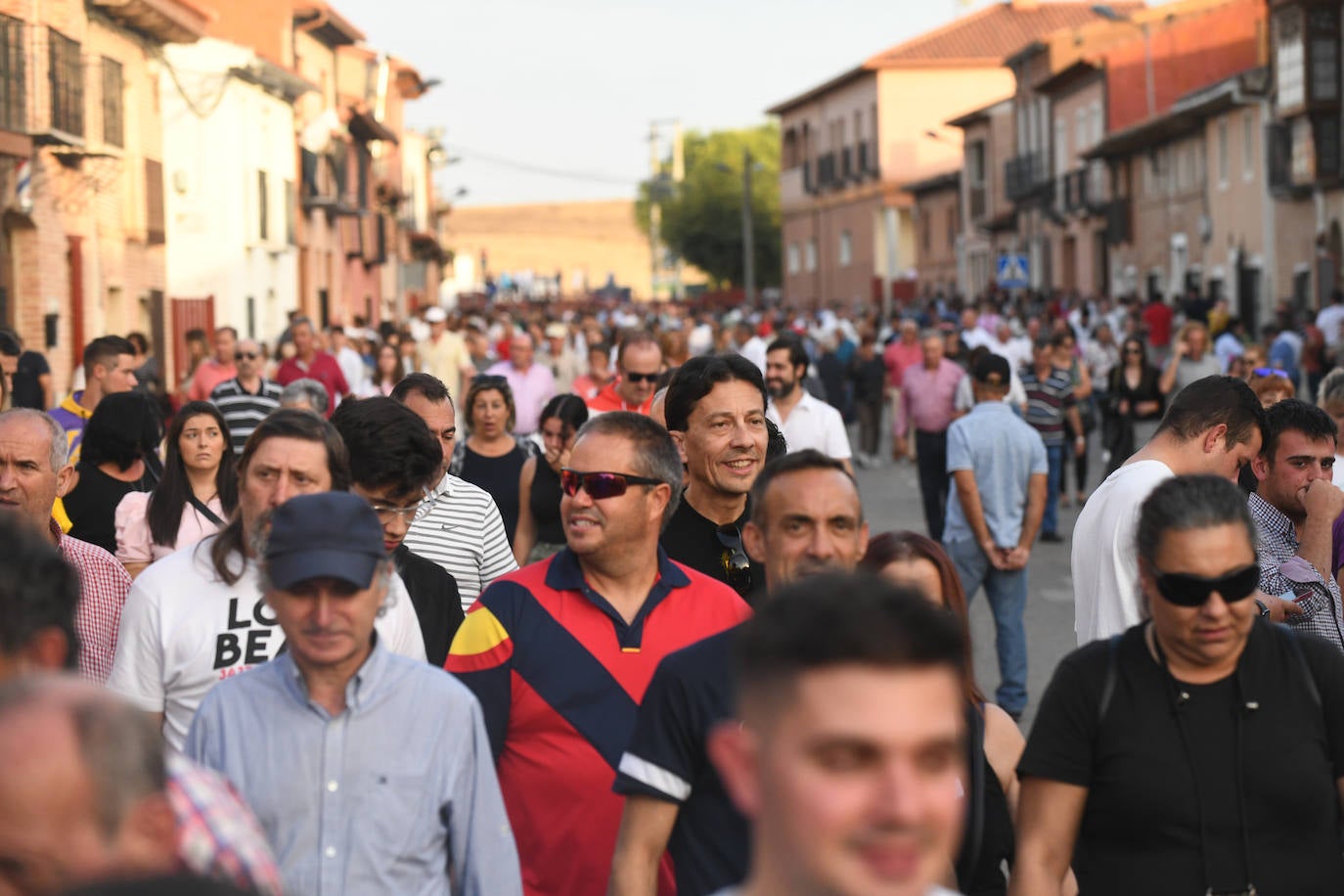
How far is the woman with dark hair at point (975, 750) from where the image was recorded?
4.24m

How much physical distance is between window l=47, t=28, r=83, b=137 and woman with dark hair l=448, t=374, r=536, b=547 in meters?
15.7

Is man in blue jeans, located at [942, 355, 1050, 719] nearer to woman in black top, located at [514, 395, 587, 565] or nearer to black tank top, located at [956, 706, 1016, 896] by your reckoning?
woman in black top, located at [514, 395, 587, 565]

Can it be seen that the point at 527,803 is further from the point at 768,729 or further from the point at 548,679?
the point at 768,729

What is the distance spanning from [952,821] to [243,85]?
125ft

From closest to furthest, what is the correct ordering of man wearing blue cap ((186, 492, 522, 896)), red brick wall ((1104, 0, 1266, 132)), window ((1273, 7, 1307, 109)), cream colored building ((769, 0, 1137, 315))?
man wearing blue cap ((186, 492, 522, 896)) < window ((1273, 7, 1307, 109)) < red brick wall ((1104, 0, 1266, 132)) < cream colored building ((769, 0, 1137, 315))

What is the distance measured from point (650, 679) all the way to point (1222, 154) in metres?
42.1

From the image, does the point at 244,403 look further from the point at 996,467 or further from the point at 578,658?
the point at 578,658

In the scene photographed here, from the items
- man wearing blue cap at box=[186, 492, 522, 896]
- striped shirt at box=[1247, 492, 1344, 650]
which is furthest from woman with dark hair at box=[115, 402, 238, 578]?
striped shirt at box=[1247, 492, 1344, 650]

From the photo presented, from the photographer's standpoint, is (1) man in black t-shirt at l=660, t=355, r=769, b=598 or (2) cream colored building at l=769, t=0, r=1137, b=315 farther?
(2) cream colored building at l=769, t=0, r=1137, b=315

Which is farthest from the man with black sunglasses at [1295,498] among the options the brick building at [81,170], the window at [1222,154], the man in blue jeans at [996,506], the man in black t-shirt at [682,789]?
the window at [1222,154]

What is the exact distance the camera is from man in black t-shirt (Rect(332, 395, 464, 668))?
5.74 metres

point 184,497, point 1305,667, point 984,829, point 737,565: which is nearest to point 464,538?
point 737,565

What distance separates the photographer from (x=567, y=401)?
993 centimetres

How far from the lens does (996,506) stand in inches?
423
